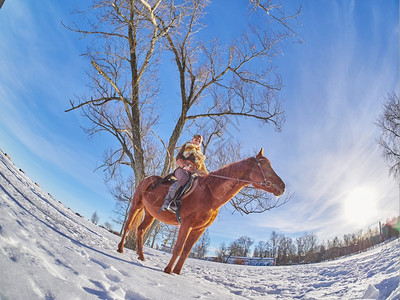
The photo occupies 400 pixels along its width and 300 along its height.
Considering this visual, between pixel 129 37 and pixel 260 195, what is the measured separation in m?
6.85

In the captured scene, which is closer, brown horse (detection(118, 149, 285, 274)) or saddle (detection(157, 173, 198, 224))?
brown horse (detection(118, 149, 285, 274))

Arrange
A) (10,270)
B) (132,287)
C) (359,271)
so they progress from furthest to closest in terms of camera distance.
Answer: (359,271) < (132,287) < (10,270)

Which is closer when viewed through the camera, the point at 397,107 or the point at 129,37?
the point at 129,37

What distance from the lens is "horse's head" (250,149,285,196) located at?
3.23 metres

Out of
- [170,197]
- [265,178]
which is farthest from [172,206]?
[265,178]

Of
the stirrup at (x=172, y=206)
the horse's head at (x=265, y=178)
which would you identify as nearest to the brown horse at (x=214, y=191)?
the horse's head at (x=265, y=178)

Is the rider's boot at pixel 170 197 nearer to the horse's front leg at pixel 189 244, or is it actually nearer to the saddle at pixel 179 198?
the saddle at pixel 179 198

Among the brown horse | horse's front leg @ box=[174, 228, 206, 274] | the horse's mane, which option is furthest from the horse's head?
horse's front leg @ box=[174, 228, 206, 274]

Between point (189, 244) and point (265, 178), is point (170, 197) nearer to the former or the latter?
point (189, 244)

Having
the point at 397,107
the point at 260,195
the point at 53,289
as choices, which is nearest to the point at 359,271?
the point at 260,195

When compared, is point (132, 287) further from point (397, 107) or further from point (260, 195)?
point (397, 107)

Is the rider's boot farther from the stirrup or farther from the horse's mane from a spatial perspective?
the horse's mane

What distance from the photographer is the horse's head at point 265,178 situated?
3232 mm

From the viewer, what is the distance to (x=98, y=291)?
1.51 meters
